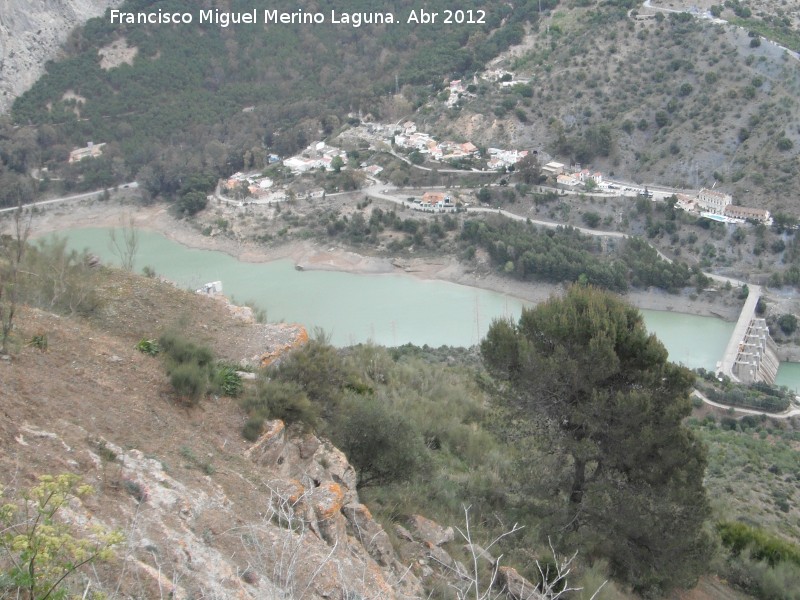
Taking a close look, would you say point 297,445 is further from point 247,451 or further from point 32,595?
point 32,595

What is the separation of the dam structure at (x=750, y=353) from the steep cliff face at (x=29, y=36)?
30.8m

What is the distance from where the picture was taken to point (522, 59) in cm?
3156

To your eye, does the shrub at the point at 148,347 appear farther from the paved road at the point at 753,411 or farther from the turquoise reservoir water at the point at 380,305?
the turquoise reservoir water at the point at 380,305

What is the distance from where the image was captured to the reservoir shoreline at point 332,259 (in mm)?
20656

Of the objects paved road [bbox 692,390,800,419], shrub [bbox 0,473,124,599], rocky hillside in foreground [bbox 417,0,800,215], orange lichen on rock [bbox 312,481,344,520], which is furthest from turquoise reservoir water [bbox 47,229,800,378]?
shrub [bbox 0,473,124,599]

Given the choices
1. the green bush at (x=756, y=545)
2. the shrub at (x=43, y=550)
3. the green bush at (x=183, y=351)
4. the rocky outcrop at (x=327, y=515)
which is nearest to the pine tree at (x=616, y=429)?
the green bush at (x=756, y=545)

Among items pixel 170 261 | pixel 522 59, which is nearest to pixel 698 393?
pixel 170 261

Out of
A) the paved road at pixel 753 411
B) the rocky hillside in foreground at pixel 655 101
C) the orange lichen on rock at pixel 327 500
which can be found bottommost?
the paved road at pixel 753 411

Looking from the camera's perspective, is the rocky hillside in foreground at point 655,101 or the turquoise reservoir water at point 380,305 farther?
the rocky hillside in foreground at point 655,101

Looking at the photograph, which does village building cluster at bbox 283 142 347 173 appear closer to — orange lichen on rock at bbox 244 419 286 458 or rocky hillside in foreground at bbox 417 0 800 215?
rocky hillside in foreground at bbox 417 0 800 215

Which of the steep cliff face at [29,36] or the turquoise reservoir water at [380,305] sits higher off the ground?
the steep cliff face at [29,36]

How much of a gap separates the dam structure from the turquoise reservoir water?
39 centimetres

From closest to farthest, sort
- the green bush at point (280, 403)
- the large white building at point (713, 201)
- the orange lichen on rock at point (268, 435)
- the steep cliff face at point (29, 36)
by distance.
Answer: the orange lichen on rock at point (268, 435) < the green bush at point (280, 403) < the large white building at point (713, 201) < the steep cliff face at point (29, 36)

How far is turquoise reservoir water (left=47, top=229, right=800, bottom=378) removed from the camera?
19.0m
